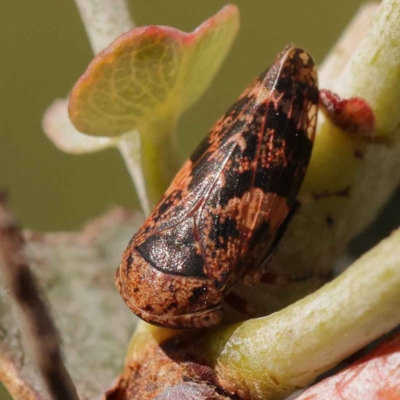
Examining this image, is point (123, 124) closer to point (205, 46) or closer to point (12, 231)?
point (205, 46)

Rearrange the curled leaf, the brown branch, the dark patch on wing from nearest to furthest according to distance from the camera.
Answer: the brown branch
the dark patch on wing
the curled leaf

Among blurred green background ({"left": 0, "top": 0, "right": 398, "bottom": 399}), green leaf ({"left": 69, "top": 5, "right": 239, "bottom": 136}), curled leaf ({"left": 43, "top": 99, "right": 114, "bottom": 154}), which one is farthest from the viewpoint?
blurred green background ({"left": 0, "top": 0, "right": 398, "bottom": 399})

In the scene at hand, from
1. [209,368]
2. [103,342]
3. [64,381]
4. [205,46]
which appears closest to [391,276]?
[209,368]

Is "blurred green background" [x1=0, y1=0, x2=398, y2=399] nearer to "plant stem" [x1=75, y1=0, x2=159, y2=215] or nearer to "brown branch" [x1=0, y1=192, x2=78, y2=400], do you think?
"plant stem" [x1=75, y1=0, x2=159, y2=215]

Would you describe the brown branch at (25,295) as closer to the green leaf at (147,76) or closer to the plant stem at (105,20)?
the green leaf at (147,76)

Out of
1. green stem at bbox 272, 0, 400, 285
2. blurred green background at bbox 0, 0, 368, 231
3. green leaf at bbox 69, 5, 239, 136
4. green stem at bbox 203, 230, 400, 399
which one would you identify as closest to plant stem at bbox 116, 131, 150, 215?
green leaf at bbox 69, 5, 239, 136

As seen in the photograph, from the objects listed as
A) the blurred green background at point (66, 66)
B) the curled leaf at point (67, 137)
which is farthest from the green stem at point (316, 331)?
the blurred green background at point (66, 66)
